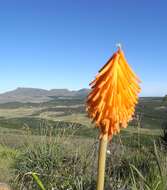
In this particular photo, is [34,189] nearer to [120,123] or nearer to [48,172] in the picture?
[48,172]

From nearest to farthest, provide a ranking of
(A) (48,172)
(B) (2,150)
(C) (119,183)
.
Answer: (C) (119,183) → (A) (48,172) → (B) (2,150)

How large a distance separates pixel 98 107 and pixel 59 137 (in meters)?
7.27

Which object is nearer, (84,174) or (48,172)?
(84,174)

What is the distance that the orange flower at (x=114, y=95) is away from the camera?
1.82m

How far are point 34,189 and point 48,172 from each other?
1.28 ft

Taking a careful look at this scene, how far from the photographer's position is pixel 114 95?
182 cm

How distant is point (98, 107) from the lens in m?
1.85

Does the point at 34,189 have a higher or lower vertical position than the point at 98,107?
lower

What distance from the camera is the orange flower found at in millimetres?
1817

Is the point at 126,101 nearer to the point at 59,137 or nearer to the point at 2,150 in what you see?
the point at 59,137

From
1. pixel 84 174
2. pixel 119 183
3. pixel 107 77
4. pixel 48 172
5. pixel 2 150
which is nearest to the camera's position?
pixel 107 77

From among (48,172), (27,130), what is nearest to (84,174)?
(48,172)

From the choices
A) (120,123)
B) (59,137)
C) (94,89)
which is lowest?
(59,137)

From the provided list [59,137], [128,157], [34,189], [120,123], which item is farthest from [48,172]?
[120,123]
